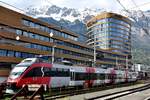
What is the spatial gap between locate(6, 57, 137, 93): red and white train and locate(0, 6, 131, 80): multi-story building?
9.23 meters

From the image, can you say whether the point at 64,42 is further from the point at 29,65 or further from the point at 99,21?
the point at 99,21

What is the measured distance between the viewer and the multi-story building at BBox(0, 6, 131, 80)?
5619 cm

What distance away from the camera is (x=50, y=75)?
31188mm

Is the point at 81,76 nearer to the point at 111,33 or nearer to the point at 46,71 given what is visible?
the point at 46,71

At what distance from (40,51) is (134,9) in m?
48.7

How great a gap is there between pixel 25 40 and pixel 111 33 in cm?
7955

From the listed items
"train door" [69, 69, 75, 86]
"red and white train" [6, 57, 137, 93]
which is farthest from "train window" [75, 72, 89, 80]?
"train door" [69, 69, 75, 86]

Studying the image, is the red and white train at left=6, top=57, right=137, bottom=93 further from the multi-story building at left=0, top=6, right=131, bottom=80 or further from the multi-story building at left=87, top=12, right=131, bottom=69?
the multi-story building at left=87, top=12, right=131, bottom=69

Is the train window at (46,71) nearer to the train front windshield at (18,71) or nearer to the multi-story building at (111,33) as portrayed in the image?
the train front windshield at (18,71)

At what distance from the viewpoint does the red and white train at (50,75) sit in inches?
1103

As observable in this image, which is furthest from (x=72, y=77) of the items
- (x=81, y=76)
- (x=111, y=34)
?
(x=111, y=34)

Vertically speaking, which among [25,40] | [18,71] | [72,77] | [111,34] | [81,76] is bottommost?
[72,77]

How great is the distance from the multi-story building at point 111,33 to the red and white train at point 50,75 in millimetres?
88017

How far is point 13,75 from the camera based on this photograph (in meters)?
28.5
